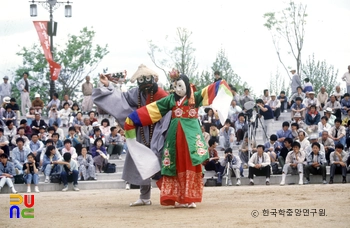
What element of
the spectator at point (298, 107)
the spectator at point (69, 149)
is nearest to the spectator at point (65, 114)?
the spectator at point (69, 149)

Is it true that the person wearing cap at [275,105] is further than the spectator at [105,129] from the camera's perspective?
Yes

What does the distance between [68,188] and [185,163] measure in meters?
6.40

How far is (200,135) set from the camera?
1148 centimetres

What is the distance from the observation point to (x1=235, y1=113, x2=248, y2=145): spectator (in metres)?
20.4

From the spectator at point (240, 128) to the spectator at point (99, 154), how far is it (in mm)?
3749

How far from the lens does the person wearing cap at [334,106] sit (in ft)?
71.4

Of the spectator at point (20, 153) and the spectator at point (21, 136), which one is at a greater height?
the spectator at point (21, 136)

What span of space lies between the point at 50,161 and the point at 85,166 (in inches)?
32.6

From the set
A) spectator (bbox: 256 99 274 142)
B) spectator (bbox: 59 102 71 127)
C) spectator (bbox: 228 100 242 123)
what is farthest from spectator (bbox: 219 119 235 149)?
spectator (bbox: 59 102 71 127)

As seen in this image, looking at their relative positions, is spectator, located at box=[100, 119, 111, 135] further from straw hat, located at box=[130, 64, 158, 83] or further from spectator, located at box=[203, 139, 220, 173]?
straw hat, located at box=[130, 64, 158, 83]

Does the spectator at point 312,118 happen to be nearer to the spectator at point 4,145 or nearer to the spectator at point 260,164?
the spectator at point 260,164

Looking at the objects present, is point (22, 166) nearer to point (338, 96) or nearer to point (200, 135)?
point (200, 135)

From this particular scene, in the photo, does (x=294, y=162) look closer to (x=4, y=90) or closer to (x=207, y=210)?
(x=207, y=210)

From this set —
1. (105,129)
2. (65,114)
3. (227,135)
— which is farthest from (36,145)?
(227,135)
